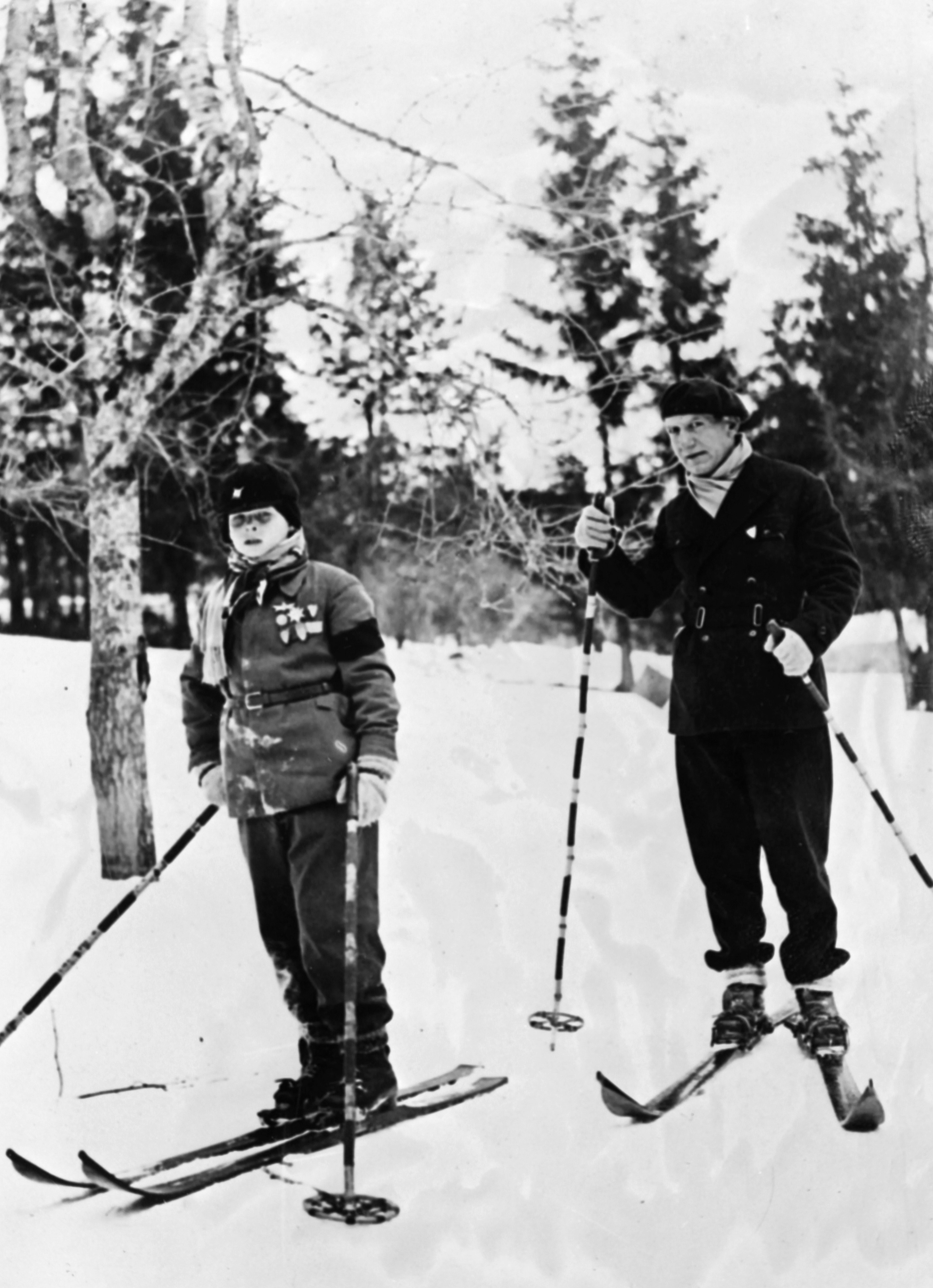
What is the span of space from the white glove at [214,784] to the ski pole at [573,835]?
2.75 feet

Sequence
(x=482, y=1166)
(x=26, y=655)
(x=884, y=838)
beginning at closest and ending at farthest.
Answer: (x=482, y=1166) < (x=884, y=838) < (x=26, y=655)

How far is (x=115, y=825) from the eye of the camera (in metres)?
3.45

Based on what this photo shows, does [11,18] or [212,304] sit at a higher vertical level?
[11,18]

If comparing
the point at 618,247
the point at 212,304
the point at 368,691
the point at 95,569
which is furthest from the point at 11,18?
the point at 368,691

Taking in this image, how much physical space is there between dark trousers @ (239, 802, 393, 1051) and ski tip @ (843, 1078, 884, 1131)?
41.8 inches

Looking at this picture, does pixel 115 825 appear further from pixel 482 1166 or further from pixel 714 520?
pixel 714 520

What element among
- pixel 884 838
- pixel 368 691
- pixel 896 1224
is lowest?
pixel 896 1224

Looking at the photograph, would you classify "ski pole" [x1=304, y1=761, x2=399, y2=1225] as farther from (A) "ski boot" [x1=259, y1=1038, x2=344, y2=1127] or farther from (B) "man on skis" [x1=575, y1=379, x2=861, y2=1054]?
(B) "man on skis" [x1=575, y1=379, x2=861, y2=1054]

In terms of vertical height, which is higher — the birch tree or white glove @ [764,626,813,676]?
the birch tree

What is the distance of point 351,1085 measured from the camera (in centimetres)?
292

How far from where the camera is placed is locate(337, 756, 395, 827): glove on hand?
3.03m

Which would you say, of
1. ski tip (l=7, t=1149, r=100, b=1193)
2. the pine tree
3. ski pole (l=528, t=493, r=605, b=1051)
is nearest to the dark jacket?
ski pole (l=528, t=493, r=605, b=1051)

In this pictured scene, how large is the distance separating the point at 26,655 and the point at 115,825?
0.51 metres

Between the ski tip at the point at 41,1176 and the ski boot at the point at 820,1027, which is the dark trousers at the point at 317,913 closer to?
the ski tip at the point at 41,1176
